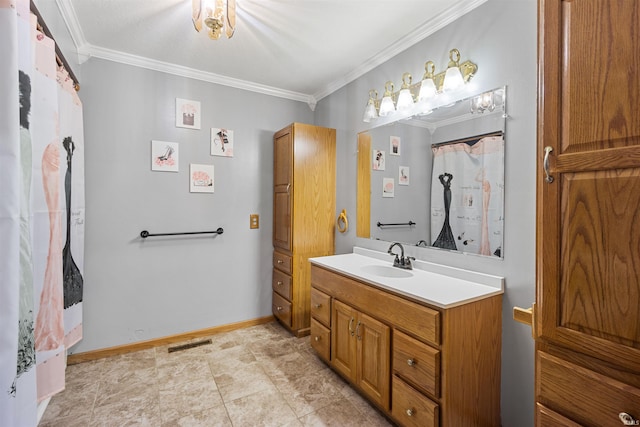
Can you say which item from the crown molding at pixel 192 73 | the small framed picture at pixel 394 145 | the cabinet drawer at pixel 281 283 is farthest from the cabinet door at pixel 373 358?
the crown molding at pixel 192 73

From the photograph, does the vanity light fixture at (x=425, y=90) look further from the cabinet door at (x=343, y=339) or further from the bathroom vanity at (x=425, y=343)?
the cabinet door at (x=343, y=339)

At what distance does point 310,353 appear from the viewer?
8.09 feet

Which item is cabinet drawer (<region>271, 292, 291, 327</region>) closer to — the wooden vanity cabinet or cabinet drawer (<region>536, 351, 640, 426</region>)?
the wooden vanity cabinet

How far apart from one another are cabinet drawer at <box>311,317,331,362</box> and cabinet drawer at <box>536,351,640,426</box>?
1409mm

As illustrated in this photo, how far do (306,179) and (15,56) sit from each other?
2046 millimetres

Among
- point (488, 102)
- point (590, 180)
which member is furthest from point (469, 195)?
point (590, 180)

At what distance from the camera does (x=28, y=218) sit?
0.94 m

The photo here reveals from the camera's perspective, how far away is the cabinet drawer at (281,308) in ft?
9.18

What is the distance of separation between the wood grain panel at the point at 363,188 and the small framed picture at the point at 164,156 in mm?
1645

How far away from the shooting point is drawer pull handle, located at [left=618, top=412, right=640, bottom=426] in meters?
0.74

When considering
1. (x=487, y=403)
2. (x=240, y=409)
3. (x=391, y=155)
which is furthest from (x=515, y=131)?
(x=240, y=409)

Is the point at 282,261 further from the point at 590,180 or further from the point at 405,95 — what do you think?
the point at 590,180

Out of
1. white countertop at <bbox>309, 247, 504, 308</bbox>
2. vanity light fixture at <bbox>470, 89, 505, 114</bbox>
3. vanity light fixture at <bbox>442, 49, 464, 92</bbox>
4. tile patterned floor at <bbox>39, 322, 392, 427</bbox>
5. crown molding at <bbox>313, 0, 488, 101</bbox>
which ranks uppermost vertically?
crown molding at <bbox>313, 0, 488, 101</bbox>

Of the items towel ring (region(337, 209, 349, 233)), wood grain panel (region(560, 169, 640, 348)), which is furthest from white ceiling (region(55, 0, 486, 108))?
wood grain panel (region(560, 169, 640, 348))
